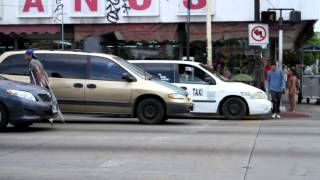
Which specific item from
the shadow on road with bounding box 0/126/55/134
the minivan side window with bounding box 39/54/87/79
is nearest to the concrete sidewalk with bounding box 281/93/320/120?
the minivan side window with bounding box 39/54/87/79

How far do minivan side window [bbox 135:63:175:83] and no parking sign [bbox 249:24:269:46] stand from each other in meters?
3.92

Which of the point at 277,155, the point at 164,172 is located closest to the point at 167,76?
the point at 277,155

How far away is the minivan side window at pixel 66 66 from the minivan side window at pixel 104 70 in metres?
0.20

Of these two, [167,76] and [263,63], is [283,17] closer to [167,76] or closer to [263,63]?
[263,63]

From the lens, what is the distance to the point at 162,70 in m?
17.3

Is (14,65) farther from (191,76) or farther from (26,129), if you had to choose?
(191,76)

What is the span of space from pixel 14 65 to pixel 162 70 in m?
4.28

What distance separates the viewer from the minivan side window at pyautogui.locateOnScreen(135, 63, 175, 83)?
1717 centimetres

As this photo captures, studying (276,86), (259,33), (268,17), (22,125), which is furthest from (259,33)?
(22,125)

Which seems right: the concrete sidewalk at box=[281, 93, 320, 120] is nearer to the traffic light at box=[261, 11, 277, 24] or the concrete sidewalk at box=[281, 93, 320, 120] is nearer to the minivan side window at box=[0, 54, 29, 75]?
the traffic light at box=[261, 11, 277, 24]

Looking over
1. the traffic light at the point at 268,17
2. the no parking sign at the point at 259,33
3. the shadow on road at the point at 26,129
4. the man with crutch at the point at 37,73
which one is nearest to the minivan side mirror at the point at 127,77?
the man with crutch at the point at 37,73

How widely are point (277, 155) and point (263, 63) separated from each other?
13.6 meters

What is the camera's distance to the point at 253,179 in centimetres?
753

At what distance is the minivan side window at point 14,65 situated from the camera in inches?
592
